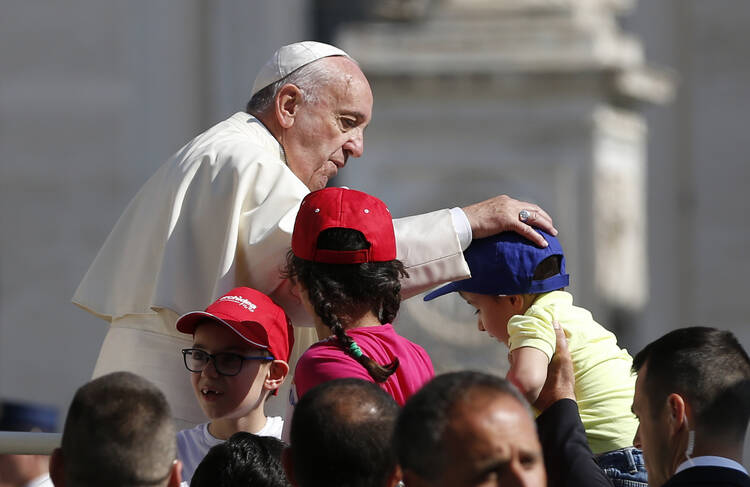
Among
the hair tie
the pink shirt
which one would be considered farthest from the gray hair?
the hair tie

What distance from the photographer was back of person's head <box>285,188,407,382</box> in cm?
350

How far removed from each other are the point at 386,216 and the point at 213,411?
0.48m

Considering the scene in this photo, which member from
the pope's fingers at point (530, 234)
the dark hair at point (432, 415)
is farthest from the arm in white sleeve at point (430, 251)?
the dark hair at point (432, 415)

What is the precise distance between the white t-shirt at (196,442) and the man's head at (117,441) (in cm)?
65

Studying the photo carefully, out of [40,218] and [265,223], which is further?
[40,218]

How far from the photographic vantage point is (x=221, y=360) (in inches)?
144

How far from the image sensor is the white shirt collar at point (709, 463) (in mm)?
3271

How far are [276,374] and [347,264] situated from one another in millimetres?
327

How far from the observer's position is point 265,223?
3928mm

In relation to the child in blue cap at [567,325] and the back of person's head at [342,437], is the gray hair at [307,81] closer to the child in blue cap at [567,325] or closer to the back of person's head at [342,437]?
the child in blue cap at [567,325]

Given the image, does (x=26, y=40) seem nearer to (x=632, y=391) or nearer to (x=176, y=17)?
(x=176, y=17)

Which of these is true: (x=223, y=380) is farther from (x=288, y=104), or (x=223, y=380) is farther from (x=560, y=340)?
(x=288, y=104)

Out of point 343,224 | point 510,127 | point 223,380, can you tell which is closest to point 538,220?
point 343,224

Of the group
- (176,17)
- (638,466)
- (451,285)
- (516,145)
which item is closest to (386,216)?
(451,285)
